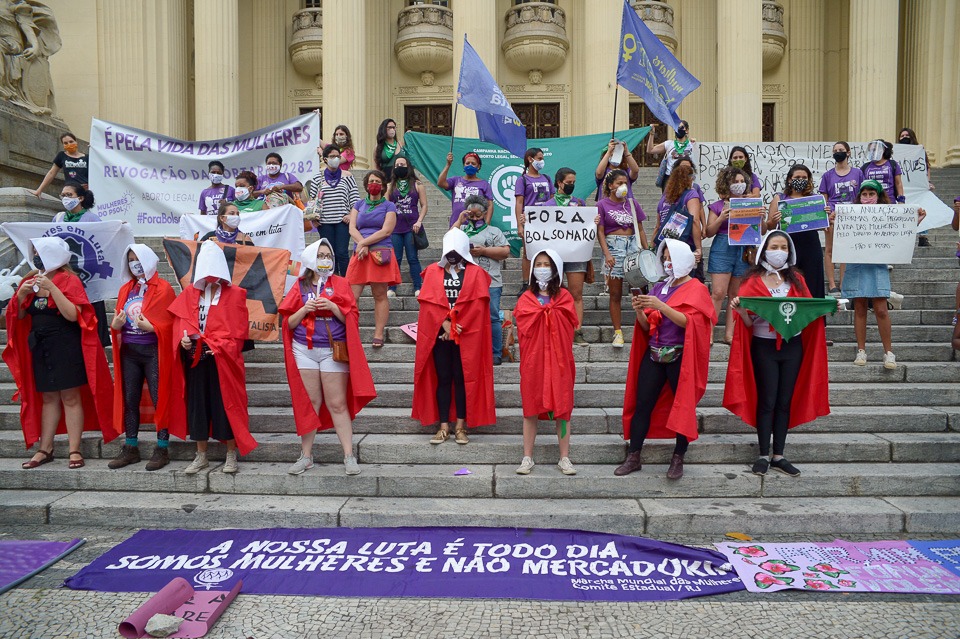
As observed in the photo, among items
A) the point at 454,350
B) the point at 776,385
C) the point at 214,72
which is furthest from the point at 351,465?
the point at 214,72

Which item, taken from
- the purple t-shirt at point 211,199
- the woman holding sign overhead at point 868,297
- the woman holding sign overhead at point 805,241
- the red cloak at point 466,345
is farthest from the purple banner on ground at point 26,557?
the woman holding sign overhead at point 868,297

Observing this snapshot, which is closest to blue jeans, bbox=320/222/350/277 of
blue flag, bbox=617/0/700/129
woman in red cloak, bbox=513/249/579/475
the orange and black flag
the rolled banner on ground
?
the orange and black flag

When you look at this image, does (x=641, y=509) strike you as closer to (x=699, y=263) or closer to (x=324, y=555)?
(x=324, y=555)

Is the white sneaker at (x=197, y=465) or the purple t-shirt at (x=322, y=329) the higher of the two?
the purple t-shirt at (x=322, y=329)

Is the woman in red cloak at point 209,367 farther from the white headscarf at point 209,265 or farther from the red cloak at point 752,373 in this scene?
the red cloak at point 752,373

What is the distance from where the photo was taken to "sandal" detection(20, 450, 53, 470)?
6.12 metres

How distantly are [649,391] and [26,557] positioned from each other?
4.83 metres

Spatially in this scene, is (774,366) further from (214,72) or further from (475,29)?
(214,72)

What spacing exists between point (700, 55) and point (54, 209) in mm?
20363

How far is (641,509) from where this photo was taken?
17.5ft

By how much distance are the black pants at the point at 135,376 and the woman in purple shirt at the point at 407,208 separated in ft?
10.7

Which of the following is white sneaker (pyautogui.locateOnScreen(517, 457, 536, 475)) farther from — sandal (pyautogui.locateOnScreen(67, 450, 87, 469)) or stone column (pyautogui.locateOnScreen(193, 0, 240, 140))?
stone column (pyautogui.locateOnScreen(193, 0, 240, 140))

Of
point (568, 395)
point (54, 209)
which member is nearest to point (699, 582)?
point (568, 395)

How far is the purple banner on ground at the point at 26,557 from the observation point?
14.9 ft
